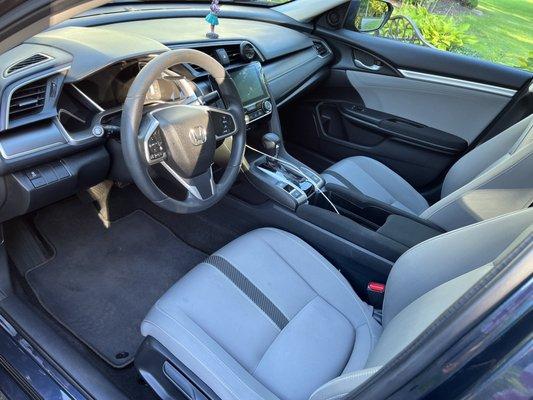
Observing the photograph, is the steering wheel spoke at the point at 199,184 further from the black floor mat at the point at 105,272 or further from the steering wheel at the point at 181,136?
the black floor mat at the point at 105,272

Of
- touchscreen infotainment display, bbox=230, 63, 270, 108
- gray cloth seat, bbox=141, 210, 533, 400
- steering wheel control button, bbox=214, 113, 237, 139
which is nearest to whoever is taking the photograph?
gray cloth seat, bbox=141, 210, 533, 400

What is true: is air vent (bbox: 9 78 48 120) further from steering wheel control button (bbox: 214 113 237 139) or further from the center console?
the center console

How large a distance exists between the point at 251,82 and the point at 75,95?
0.76 metres

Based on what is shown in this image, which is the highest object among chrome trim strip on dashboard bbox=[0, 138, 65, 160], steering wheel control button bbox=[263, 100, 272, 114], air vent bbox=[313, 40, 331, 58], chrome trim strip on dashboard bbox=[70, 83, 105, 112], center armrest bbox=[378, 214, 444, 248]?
chrome trim strip on dashboard bbox=[70, 83, 105, 112]

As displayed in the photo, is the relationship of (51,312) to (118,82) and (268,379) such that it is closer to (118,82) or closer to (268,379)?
(118,82)

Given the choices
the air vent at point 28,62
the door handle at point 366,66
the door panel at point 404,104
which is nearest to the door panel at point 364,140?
the door panel at point 404,104

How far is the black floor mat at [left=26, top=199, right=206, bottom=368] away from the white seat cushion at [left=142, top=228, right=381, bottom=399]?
1.87ft

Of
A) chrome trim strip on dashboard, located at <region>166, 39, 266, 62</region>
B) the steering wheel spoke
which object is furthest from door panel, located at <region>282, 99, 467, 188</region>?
the steering wheel spoke

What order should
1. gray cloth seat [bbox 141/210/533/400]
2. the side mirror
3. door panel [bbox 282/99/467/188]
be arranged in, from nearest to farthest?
gray cloth seat [bbox 141/210/533/400] → door panel [bbox 282/99/467/188] → the side mirror

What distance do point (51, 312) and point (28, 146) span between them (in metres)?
0.78

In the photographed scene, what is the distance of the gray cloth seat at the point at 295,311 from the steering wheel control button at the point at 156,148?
1.21 ft

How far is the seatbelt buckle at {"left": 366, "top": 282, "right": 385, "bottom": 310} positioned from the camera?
167 cm

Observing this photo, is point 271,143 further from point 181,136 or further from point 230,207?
point 181,136

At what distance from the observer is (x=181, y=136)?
5.08ft
